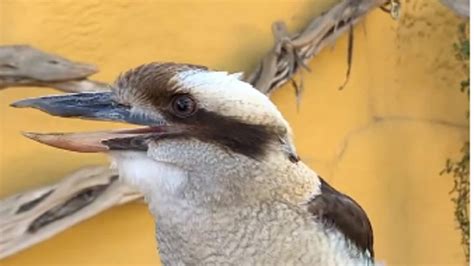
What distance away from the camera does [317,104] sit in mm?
2943

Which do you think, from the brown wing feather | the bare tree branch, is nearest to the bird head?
the brown wing feather

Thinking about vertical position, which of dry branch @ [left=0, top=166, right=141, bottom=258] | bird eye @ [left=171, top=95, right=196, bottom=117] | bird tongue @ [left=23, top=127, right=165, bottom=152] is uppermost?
dry branch @ [left=0, top=166, right=141, bottom=258]

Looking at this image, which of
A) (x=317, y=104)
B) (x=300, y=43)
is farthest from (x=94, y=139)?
(x=317, y=104)

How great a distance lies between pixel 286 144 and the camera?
55.2 inches

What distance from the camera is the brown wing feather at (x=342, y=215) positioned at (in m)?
1.47

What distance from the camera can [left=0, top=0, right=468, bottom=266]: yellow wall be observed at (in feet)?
8.70

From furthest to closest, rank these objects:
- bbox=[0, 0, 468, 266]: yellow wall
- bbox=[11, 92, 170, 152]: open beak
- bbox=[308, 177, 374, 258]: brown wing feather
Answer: bbox=[0, 0, 468, 266]: yellow wall < bbox=[308, 177, 374, 258]: brown wing feather < bbox=[11, 92, 170, 152]: open beak

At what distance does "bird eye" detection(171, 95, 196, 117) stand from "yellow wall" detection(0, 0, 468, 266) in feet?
3.38

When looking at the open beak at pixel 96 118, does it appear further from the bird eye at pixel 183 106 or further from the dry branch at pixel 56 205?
the dry branch at pixel 56 205

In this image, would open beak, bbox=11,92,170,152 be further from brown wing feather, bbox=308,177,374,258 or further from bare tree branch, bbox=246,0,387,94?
bare tree branch, bbox=246,0,387,94

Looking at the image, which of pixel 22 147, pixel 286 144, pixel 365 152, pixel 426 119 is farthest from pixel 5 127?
pixel 286 144

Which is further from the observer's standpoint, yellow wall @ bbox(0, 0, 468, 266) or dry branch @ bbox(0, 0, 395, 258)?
yellow wall @ bbox(0, 0, 468, 266)

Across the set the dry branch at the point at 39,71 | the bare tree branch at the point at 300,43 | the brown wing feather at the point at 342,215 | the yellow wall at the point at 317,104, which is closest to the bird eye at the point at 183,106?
the brown wing feather at the point at 342,215

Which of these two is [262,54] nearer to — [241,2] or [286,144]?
[241,2]
